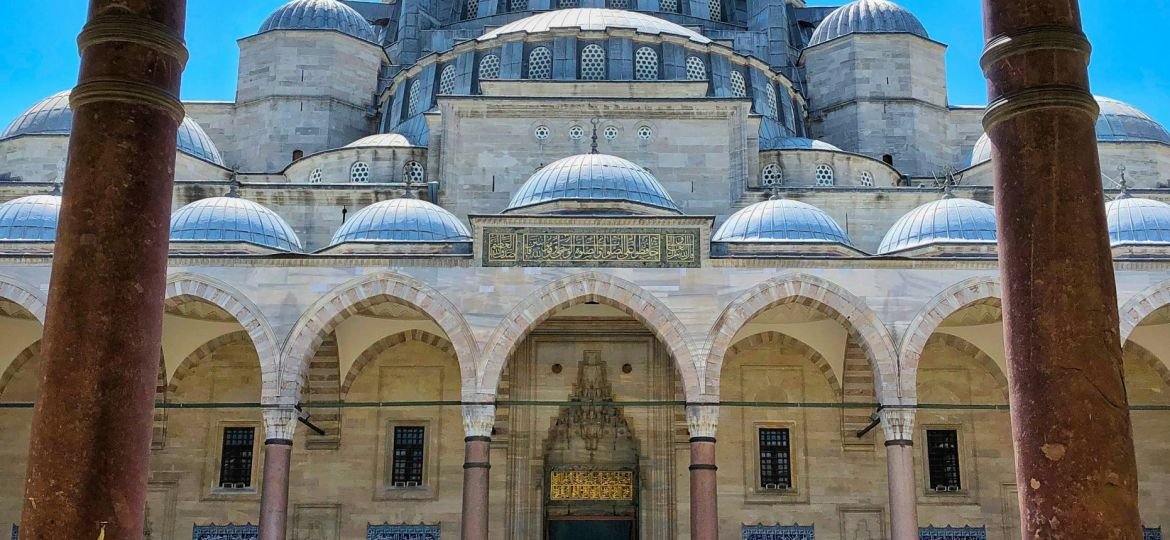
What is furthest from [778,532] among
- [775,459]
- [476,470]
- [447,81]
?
[447,81]

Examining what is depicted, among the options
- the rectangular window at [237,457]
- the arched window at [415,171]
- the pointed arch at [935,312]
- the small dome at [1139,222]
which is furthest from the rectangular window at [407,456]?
the small dome at [1139,222]

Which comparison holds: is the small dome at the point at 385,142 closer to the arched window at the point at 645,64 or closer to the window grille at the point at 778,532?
the arched window at the point at 645,64

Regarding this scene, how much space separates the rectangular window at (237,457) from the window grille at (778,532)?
6.96 m

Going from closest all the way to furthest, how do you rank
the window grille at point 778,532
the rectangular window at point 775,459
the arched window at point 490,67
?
the window grille at point 778,532 → the rectangular window at point 775,459 → the arched window at point 490,67

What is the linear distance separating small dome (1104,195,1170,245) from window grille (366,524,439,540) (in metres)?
9.93

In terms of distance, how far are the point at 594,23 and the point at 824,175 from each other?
4820mm

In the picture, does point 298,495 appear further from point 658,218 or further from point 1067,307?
point 1067,307

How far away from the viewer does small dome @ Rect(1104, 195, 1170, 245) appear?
17344mm

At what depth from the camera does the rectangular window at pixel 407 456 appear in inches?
722

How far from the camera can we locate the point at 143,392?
473 centimetres

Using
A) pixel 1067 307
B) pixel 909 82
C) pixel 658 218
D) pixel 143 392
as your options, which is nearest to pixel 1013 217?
pixel 1067 307

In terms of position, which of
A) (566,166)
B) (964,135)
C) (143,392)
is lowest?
(143,392)

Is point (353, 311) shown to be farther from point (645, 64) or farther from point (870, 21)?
point (870, 21)

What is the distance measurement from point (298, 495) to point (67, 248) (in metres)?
13.9
